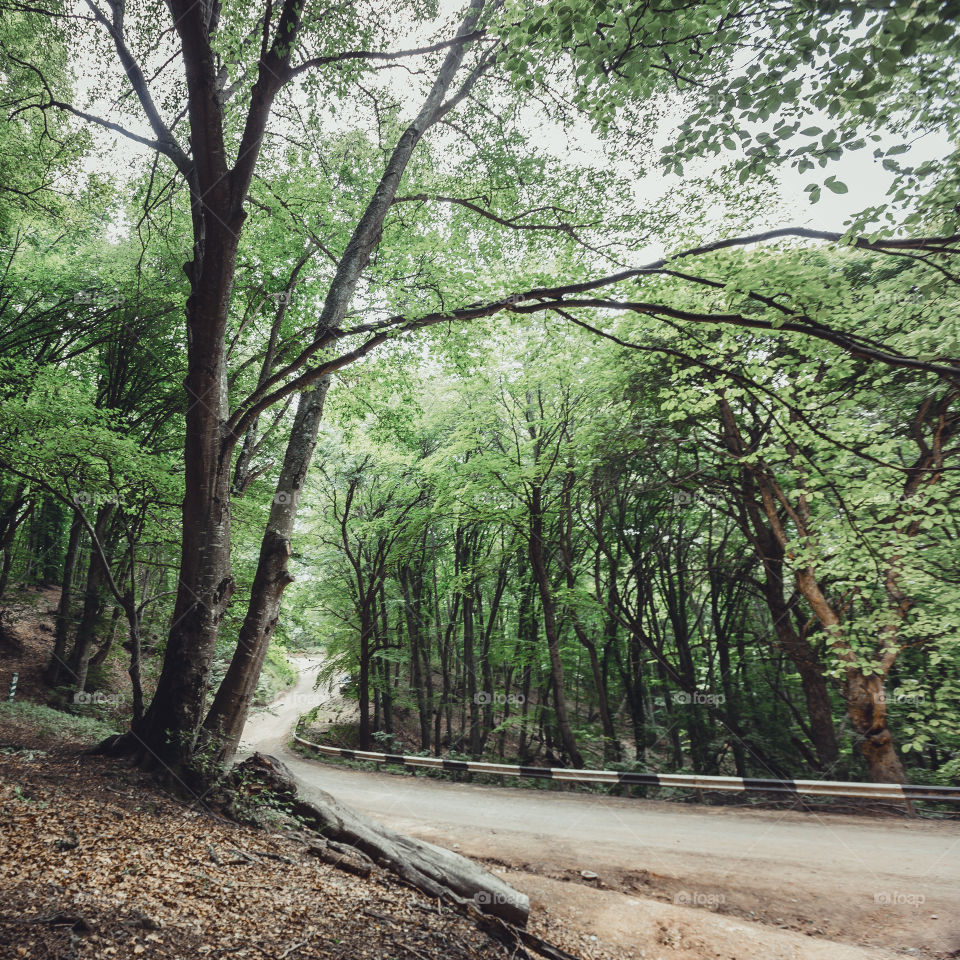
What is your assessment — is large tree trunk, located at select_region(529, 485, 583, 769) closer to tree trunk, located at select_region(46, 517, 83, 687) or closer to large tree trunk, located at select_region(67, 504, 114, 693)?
large tree trunk, located at select_region(67, 504, 114, 693)

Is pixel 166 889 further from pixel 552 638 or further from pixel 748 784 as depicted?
pixel 552 638

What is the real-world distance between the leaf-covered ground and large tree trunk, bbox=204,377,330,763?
29.3 inches

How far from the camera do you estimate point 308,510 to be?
55.3 feet

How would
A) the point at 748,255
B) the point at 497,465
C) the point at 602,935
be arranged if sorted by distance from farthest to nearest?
1. the point at 497,465
2. the point at 748,255
3. the point at 602,935

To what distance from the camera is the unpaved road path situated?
4.75 metres

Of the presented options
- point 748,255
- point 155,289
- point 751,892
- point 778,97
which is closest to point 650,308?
point 778,97

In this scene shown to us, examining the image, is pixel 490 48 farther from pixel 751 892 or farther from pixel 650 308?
pixel 751 892

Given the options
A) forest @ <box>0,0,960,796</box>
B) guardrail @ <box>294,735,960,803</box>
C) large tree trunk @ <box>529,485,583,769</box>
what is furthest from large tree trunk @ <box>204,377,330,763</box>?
guardrail @ <box>294,735,960,803</box>

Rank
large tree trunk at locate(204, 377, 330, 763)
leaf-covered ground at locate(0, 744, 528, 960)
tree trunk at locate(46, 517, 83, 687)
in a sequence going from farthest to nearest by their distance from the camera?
tree trunk at locate(46, 517, 83, 687)
large tree trunk at locate(204, 377, 330, 763)
leaf-covered ground at locate(0, 744, 528, 960)

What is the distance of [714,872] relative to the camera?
19.9 feet

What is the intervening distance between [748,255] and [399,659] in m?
15.4

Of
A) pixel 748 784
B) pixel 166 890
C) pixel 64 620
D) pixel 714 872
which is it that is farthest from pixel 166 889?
pixel 64 620

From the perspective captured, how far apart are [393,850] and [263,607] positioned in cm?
296

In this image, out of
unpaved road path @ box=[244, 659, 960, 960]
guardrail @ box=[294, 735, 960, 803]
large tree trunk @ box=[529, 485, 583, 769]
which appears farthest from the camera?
large tree trunk @ box=[529, 485, 583, 769]
